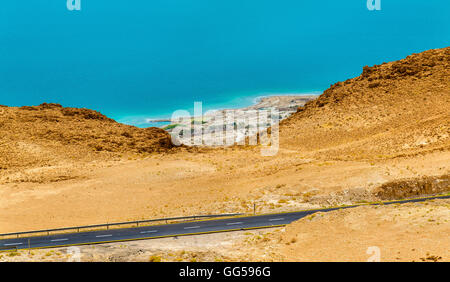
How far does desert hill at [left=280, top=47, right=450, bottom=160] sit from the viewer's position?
51.1 m

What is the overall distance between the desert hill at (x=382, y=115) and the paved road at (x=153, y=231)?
20.4m

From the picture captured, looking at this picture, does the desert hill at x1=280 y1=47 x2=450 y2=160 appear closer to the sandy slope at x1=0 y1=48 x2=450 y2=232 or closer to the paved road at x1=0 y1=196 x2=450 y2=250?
the sandy slope at x1=0 y1=48 x2=450 y2=232

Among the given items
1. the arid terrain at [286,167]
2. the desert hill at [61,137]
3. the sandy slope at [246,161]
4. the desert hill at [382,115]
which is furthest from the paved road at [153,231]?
the desert hill at [61,137]

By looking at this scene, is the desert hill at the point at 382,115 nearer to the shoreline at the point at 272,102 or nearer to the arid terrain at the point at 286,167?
the arid terrain at the point at 286,167

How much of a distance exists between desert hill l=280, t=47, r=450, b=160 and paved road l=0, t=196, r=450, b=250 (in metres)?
20.4

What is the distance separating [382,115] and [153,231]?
1720 inches

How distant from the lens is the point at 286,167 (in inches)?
A: 1918

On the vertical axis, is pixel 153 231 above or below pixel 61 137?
below

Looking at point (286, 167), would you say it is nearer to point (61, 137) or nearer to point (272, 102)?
point (61, 137)

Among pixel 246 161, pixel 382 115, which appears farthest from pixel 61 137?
pixel 382 115

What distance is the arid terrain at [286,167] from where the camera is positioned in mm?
28203
